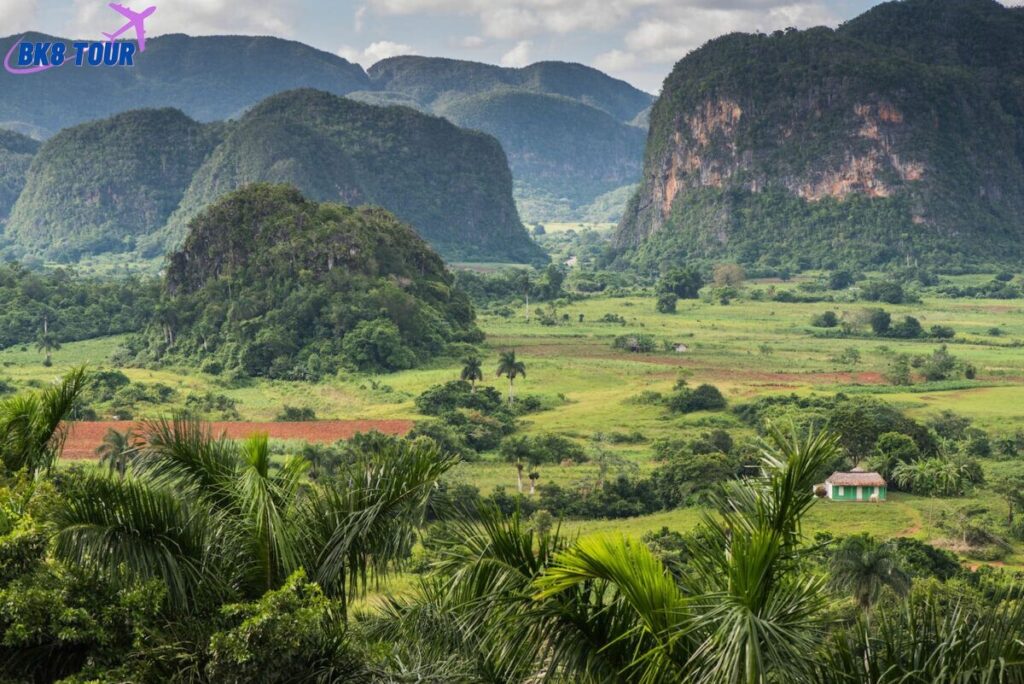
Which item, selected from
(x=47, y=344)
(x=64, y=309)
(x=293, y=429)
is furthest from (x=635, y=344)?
(x=64, y=309)

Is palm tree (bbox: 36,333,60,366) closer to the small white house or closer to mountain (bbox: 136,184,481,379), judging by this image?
mountain (bbox: 136,184,481,379)

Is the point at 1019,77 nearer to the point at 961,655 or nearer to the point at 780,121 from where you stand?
the point at 780,121

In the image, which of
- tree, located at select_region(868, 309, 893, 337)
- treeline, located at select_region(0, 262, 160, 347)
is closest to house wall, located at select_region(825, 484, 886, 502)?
tree, located at select_region(868, 309, 893, 337)

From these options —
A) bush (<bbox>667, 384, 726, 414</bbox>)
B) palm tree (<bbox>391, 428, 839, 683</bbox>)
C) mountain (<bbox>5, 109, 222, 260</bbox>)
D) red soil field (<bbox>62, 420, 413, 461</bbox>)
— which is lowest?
red soil field (<bbox>62, 420, 413, 461</bbox>)

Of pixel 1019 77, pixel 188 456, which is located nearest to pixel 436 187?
pixel 1019 77

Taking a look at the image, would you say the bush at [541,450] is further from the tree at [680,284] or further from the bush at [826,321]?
the tree at [680,284]

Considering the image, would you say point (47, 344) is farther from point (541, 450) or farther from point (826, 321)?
point (826, 321)
